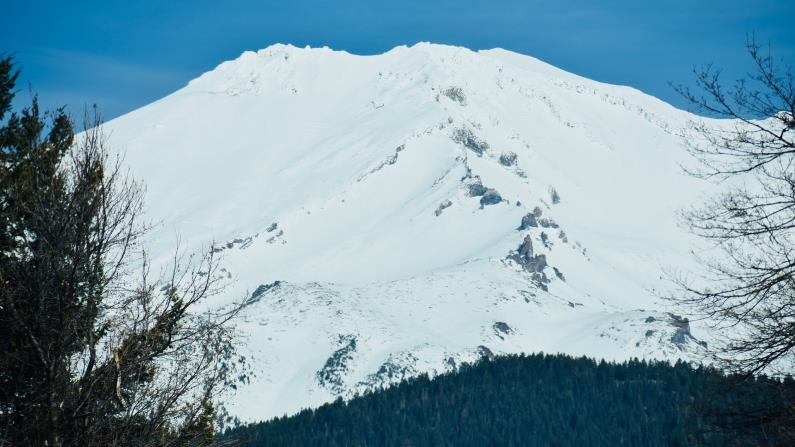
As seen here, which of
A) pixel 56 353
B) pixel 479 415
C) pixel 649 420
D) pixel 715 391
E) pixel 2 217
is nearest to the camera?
pixel 715 391

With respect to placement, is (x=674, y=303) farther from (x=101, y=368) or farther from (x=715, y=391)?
(x=101, y=368)

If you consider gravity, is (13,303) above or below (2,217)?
below

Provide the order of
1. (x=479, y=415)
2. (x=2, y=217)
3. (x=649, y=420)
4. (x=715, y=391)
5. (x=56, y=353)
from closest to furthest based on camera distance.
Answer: (x=715, y=391) < (x=56, y=353) < (x=2, y=217) < (x=649, y=420) < (x=479, y=415)

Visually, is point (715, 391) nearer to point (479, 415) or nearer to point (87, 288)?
point (87, 288)

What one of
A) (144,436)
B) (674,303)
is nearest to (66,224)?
(144,436)

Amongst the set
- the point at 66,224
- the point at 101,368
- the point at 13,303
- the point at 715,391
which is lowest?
the point at 715,391

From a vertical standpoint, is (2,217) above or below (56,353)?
above

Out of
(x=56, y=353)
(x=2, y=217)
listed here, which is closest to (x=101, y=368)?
(x=56, y=353)

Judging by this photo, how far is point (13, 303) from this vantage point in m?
13.5

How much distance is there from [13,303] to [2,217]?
A: 2801 millimetres

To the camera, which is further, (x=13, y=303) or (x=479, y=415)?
(x=479, y=415)

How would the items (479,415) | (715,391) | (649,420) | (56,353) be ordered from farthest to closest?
(479,415)
(649,420)
(56,353)
(715,391)

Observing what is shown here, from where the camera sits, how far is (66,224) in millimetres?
13867

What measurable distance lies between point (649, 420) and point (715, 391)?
178 metres
